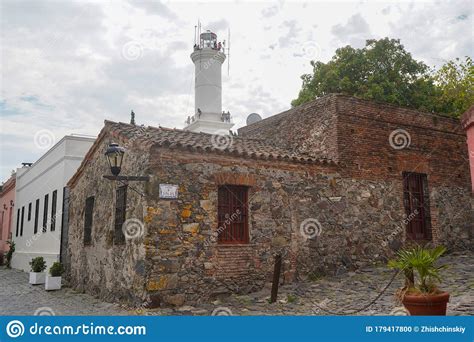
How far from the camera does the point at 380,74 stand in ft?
65.9

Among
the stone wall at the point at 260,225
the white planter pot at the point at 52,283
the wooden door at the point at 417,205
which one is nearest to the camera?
the stone wall at the point at 260,225

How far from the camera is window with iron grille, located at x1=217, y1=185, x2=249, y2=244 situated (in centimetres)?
986

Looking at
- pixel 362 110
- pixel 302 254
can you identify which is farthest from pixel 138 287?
pixel 362 110

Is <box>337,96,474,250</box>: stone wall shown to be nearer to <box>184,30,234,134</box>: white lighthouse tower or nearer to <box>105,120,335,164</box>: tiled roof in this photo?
<box>105,120,335,164</box>: tiled roof

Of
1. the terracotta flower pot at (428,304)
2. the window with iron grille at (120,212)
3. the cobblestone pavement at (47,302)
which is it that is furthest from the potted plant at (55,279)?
the terracotta flower pot at (428,304)

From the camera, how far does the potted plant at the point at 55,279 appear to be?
12812 millimetres

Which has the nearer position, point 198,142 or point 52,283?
point 198,142

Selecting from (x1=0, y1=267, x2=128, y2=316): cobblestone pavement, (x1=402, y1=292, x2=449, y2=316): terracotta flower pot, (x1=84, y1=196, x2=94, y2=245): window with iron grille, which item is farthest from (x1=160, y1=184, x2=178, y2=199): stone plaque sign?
(x1=402, y1=292, x2=449, y2=316): terracotta flower pot

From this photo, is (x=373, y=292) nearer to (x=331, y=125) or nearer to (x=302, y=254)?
(x=302, y=254)

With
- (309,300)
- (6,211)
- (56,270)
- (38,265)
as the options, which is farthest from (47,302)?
(6,211)

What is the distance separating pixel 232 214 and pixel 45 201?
411 inches

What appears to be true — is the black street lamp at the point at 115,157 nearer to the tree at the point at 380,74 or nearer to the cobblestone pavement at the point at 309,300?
the cobblestone pavement at the point at 309,300

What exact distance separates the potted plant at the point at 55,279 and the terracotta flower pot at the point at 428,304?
401 inches

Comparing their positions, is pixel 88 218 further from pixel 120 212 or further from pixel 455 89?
pixel 455 89
